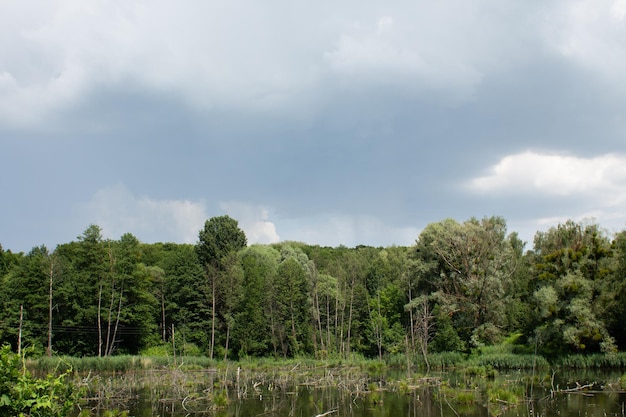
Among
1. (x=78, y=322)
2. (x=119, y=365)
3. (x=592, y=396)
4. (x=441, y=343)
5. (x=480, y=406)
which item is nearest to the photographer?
(x=480, y=406)

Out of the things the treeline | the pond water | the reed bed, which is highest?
the treeline

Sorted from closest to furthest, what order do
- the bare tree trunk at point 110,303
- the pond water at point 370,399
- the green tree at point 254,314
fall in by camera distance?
the pond water at point 370,399
the bare tree trunk at point 110,303
the green tree at point 254,314

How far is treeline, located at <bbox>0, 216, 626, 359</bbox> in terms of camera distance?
142 ft

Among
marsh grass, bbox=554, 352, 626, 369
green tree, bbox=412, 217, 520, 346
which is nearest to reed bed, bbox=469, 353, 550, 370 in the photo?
marsh grass, bbox=554, 352, 626, 369

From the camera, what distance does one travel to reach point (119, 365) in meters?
42.0

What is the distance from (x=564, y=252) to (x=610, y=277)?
3.84 m

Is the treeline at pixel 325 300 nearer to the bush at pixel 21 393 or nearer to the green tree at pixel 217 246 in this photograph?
the green tree at pixel 217 246

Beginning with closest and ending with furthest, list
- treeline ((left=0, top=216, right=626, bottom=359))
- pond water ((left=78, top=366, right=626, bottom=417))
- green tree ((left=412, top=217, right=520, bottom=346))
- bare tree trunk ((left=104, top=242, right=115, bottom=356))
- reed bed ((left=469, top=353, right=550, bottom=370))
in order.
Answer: pond water ((left=78, top=366, right=626, bottom=417))
reed bed ((left=469, top=353, right=550, bottom=370))
treeline ((left=0, top=216, right=626, bottom=359))
green tree ((left=412, top=217, right=520, bottom=346))
bare tree trunk ((left=104, top=242, right=115, bottom=356))

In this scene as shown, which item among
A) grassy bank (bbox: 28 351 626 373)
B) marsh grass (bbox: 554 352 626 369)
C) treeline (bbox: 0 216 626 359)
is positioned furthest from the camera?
treeline (bbox: 0 216 626 359)

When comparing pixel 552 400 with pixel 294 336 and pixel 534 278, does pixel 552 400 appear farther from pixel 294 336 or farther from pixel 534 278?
pixel 294 336

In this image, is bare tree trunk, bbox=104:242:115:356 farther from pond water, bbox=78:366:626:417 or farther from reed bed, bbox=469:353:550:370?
reed bed, bbox=469:353:550:370

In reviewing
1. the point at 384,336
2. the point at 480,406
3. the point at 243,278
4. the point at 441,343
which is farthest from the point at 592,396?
the point at 243,278

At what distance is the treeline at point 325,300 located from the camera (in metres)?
43.3

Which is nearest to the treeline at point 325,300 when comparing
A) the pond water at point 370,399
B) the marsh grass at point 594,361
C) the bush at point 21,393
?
the marsh grass at point 594,361
